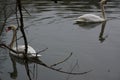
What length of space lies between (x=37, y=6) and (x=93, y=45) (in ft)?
24.2

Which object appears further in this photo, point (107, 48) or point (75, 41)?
point (75, 41)

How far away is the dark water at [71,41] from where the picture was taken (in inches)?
327

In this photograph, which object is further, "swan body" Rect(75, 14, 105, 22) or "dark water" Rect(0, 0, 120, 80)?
"swan body" Rect(75, 14, 105, 22)

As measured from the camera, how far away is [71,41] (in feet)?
36.8

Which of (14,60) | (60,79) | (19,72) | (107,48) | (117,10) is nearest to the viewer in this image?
(60,79)

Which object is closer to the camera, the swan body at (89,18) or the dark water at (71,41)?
the dark water at (71,41)

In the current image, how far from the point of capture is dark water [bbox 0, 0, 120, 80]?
27.2 ft

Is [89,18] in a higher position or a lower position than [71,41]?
lower

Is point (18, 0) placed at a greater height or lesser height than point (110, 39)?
greater

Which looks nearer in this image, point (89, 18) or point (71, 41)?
point (71, 41)

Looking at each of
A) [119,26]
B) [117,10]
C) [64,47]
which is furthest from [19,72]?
[117,10]

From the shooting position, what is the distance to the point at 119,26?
519 inches

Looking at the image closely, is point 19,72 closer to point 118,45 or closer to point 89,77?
point 89,77

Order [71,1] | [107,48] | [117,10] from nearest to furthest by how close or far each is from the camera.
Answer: [107,48] → [117,10] → [71,1]
